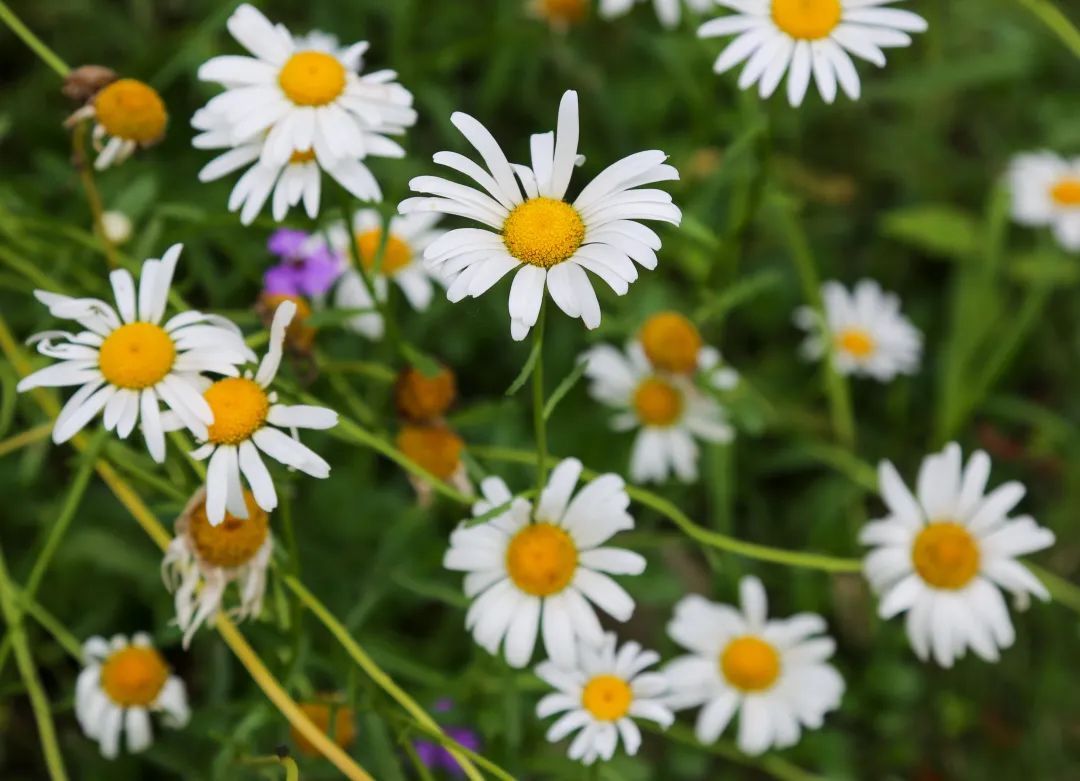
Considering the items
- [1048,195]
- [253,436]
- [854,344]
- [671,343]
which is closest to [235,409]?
[253,436]

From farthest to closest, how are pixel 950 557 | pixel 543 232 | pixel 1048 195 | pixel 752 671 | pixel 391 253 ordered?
1. pixel 1048 195
2. pixel 391 253
3. pixel 752 671
4. pixel 950 557
5. pixel 543 232

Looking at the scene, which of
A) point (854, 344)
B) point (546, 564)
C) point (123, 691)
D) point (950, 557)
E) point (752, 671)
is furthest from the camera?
point (854, 344)

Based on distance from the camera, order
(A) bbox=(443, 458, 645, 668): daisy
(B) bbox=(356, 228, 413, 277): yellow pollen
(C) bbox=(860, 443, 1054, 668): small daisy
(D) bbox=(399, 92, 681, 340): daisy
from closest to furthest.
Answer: (D) bbox=(399, 92, 681, 340): daisy < (A) bbox=(443, 458, 645, 668): daisy < (C) bbox=(860, 443, 1054, 668): small daisy < (B) bbox=(356, 228, 413, 277): yellow pollen

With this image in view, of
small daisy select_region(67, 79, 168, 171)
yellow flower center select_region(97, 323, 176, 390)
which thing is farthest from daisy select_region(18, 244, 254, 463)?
small daisy select_region(67, 79, 168, 171)

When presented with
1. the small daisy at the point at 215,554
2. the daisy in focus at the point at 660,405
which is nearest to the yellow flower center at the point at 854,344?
the daisy in focus at the point at 660,405

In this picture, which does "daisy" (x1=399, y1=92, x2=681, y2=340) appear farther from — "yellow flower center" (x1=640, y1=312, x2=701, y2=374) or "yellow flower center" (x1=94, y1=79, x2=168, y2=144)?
"yellow flower center" (x1=640, y1=312, x2=701, y2=374)

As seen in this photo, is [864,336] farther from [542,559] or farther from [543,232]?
[543,232]
